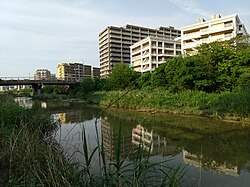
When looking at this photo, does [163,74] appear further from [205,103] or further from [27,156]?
[27,156]

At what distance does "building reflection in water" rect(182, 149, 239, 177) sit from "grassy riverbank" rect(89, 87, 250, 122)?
13.2 feet

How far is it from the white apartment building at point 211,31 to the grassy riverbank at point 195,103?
19.4 m

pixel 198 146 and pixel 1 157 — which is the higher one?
pixel 1 157

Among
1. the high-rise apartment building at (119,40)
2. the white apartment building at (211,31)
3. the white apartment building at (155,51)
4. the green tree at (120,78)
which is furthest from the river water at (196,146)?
the high-rise apartment building at (119,40)

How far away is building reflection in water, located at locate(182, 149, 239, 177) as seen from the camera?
20.7ft

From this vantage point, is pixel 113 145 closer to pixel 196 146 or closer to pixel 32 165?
pixel 32 165

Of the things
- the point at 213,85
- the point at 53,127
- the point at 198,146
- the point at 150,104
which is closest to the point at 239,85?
the point at 213,85

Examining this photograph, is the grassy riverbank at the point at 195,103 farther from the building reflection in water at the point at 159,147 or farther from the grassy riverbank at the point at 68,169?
the grassy riverbank at the point at 68,169

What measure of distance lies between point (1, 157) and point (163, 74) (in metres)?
21.9

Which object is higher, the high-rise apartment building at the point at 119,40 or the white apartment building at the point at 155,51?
the high-rise apartment building at the point at 119,40

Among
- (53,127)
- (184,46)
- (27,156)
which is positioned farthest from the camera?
(184,46)

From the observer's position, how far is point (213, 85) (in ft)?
67.6

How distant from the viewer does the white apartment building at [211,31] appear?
3835cm

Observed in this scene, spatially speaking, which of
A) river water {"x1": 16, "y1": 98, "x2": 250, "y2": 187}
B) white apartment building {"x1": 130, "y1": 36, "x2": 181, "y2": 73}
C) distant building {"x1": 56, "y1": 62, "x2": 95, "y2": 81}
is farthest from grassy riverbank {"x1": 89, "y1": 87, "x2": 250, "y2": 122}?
distant building {"x1": 56, "y1": 62, "x2": 95, "y2": 81}
